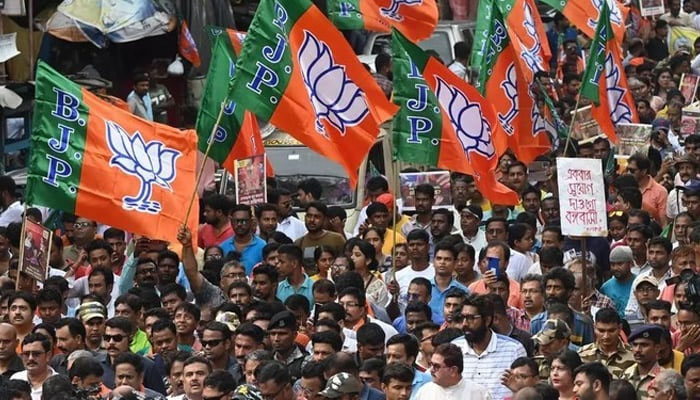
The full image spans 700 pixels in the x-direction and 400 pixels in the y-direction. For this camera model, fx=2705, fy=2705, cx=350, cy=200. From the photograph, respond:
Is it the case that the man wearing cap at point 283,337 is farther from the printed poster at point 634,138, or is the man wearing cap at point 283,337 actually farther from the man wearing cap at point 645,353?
the printed poster at point 634,138

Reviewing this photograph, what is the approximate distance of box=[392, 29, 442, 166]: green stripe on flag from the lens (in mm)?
19422

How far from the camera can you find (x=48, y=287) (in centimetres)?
1814

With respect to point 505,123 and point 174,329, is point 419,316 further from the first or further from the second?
point 505,123

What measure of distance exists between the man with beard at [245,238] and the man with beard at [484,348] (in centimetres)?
406

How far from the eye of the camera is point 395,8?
76.0 ft

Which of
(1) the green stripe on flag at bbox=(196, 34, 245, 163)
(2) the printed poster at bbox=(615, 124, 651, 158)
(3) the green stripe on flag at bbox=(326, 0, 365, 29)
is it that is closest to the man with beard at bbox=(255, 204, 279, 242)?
(1) the green stripe on flag at bbox=(196, 34, 245, 163)

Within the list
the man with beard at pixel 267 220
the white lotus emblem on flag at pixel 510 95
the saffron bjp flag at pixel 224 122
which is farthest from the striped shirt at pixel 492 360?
the white lotus emblem on flag at pixel 510 95

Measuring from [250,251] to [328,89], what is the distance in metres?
1.77

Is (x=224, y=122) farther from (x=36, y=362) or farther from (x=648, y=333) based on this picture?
(x=648, y=333)

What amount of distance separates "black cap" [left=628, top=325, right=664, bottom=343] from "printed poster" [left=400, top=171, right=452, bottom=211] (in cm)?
591

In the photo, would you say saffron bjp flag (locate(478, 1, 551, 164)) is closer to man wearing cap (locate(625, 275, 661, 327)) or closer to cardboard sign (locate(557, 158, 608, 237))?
cardboard sign (locate(557, 158, 608, 237))

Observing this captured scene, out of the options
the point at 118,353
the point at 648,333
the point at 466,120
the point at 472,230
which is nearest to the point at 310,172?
the point at 472,230

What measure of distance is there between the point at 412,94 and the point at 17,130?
632 cm

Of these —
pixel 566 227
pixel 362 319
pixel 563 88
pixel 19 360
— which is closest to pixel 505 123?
pixel 566 227
